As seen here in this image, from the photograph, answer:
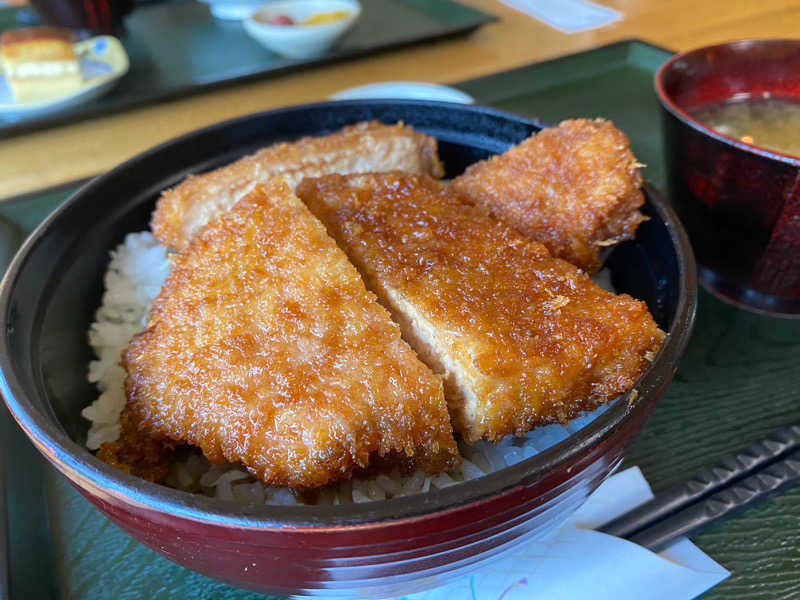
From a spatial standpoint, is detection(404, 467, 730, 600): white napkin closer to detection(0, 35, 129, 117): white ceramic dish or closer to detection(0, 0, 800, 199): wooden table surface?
detection(0, 0, 800, 199): wooden table surface

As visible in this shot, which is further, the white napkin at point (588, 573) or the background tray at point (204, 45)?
the background tray at point (204, 45)

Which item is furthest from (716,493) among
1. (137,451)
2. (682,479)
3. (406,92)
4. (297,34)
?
(297,34)

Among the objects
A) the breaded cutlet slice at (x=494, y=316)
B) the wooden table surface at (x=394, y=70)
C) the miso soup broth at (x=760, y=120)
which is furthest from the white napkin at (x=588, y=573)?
the wooden table surface at (x=394, y=70)

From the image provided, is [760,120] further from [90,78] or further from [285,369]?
[90,78]

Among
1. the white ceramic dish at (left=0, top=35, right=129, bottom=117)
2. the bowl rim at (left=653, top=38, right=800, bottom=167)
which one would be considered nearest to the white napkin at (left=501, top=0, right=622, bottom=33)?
the bowl rim at (left=653, top=38, right=800, bottom=167)

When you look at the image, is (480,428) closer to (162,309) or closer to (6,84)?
(162,309)

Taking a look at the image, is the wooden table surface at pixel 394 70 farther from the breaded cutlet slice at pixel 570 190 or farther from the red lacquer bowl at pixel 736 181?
the breaded cutlet slice at pixel 570 190

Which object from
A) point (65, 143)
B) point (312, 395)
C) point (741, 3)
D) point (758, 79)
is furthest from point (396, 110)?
point (741, 3)
